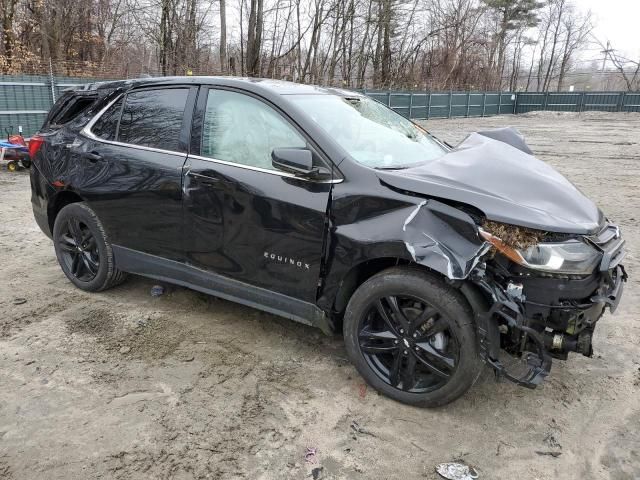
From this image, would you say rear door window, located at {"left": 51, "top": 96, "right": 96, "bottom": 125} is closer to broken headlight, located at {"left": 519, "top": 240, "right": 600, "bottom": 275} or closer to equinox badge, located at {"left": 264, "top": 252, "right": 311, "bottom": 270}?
equinox badge, located at {"left": 264, "top": 252, "right": 311, "bottom": 270}

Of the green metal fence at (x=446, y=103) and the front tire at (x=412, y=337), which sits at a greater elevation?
the green metal fence at (x=446, y=103)

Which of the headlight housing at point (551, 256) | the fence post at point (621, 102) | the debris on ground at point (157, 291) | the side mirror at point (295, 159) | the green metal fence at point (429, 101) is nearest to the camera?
the headlight housing at point (551, 256)

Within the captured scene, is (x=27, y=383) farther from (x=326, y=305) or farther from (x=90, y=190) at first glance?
(x=326, y=305)

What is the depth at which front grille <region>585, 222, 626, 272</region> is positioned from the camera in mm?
2571

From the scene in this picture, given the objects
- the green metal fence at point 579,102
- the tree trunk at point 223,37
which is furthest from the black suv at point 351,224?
the green metal fence at point 579,102

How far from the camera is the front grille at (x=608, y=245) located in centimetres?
257

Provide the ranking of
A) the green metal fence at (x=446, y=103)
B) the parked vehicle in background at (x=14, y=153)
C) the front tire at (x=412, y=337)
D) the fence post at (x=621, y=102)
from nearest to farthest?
1. the front tire at (x=412, y=337)
2. the parked vehicle in background at (x=14, y=153)
3. the green metal fence at (x=446, y=103)
4. the fence post at (x=621, y=102)

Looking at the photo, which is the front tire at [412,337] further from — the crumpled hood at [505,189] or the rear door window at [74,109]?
the rear door window at [74,109]

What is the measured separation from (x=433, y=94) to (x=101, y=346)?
29.8 meters

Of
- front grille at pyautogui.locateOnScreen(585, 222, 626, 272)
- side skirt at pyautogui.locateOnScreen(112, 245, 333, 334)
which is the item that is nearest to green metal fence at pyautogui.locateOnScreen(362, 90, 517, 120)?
side skirt at pyautogui.locateOnScreen(112, 245, 333, 334)

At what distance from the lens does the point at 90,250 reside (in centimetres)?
429

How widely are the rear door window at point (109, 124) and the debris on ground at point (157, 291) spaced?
4.29ft

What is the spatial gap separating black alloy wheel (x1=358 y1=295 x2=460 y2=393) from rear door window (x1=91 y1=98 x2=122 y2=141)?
2.57 metres

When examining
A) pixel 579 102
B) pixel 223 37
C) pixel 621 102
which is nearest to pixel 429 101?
pixel 223 37
